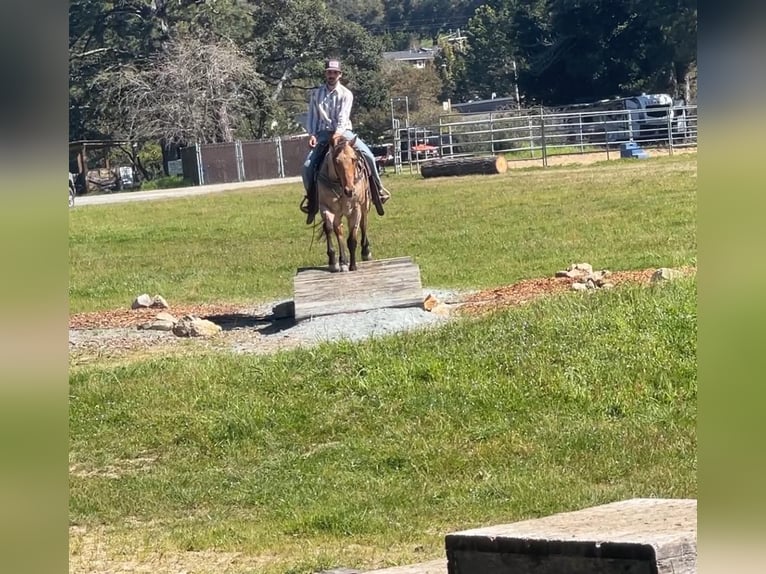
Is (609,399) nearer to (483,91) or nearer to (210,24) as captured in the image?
(210,24)

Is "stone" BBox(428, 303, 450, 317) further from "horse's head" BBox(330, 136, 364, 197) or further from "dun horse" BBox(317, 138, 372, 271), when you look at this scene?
"horse's head" BBox(330, 136, 364, 197)

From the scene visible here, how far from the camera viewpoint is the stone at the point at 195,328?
12.6 meters

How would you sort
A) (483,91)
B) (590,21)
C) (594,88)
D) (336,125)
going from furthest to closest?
(483,91), (594,88), (590,21), (336,125)

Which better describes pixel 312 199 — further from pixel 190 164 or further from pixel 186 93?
pixel 186 93

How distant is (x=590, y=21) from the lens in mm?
37375

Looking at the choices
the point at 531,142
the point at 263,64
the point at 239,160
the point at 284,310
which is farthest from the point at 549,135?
the point at 284,310

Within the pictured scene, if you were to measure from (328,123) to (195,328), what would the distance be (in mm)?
2570

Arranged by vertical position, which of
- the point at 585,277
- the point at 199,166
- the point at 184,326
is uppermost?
the point at 199,166

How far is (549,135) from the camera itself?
119ft

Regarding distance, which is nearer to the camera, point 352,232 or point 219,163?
point 352,232

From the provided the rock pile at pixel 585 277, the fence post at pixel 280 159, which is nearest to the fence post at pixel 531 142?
the fence post at pixel 280 159

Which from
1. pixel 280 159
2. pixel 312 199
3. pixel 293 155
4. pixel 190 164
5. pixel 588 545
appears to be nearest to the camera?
pixel 588 545

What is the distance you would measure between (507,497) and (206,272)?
11849 millimetres
